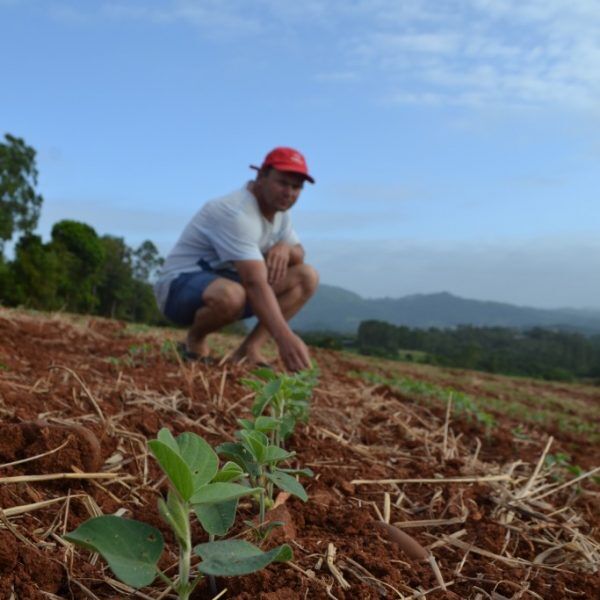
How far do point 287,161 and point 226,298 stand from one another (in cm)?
88

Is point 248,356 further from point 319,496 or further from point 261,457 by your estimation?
point 261,457

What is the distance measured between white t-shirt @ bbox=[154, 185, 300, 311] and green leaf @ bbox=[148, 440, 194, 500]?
2704mm

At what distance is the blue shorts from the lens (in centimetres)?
388

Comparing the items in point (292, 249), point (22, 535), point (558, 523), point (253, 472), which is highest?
point (292, 249)

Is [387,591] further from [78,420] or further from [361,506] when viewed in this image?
[78,420]

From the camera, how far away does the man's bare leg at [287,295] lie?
13.8ft

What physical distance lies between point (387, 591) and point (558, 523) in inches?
35.7

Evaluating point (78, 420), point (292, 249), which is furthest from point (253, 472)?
point (292, 249)

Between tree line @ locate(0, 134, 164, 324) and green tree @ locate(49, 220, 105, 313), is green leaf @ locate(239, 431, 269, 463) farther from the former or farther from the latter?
green tree @ locate(49, 220, 105, 313)

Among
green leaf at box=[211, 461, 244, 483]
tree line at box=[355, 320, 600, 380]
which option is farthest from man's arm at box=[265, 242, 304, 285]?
tree line at box=[355, 320, 600, 380]

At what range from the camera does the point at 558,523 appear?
6.03ft

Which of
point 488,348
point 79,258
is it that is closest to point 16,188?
point 79,258

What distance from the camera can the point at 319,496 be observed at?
63.2 inches

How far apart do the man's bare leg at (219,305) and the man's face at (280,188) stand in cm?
55
